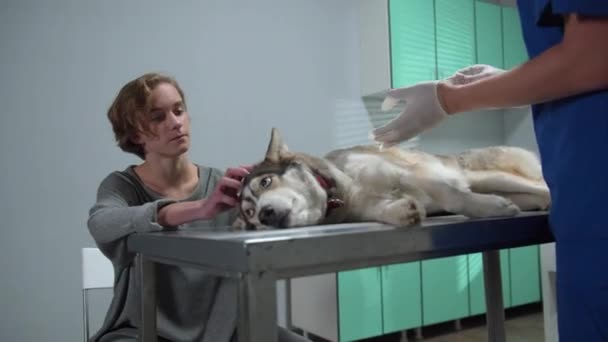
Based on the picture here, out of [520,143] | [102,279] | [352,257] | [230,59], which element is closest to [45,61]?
[230,59]

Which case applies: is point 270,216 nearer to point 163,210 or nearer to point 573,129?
point 163,210

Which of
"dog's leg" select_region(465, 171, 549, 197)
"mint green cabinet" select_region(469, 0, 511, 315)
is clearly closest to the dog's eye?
"dog's leg" select_region(465, 171, 549, 197)

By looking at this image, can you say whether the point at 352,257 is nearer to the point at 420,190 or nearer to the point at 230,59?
the point at 420,190

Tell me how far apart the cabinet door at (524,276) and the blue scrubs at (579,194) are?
3390 millimetres

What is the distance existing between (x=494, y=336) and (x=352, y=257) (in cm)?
96

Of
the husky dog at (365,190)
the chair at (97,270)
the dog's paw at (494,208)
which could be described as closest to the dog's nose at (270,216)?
the husky dog at (365,190)

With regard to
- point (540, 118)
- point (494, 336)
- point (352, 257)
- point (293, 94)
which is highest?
point (293, 94)

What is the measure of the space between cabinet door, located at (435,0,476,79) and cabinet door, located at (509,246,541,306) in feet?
5.32

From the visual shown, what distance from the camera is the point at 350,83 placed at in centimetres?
376

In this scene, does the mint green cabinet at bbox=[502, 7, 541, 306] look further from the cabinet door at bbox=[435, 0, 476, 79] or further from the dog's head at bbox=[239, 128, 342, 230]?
the dog's head at bbox=[239, 128, 342, 230]

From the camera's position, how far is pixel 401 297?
342 cm


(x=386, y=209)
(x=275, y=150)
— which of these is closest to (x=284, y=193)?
(x=275, y=150)

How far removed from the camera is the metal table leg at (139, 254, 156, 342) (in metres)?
1.06

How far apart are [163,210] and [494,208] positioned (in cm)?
77
